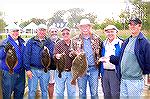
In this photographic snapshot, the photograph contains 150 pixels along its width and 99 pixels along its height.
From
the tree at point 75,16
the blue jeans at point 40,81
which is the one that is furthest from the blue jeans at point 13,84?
the tree at point 75,16

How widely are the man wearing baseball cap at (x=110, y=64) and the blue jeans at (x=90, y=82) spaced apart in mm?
140

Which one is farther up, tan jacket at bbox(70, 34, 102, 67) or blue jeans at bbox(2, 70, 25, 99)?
tan jacket at bbox(70, 34, 102, 67)

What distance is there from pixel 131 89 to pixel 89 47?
0.99 meters

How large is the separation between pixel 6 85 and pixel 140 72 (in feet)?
7.02

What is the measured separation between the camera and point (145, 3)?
21.8ft

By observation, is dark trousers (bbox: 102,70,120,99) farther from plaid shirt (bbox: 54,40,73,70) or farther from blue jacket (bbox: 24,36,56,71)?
blue jacket (bbox: 24,36,56,71)

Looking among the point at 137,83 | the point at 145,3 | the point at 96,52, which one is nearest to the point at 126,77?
the point at 137,83

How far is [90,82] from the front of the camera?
6.72 metres

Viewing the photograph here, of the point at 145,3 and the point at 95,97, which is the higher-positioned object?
the point at 145,3

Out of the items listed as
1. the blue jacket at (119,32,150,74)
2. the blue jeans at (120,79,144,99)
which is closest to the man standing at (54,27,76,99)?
the blue jeans at (120,79,144,99)

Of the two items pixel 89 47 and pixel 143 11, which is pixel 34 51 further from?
pixel 143 11

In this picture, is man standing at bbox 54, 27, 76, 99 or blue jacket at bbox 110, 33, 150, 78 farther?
man standing at bbox 54, 27, 76, 99

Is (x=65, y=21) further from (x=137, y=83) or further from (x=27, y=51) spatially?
(x=137, y=83)

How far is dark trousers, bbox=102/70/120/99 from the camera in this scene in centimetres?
654
